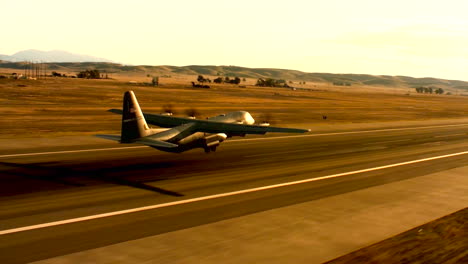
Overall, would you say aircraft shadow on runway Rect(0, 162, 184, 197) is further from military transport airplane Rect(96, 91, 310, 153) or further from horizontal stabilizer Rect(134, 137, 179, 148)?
military transport airplane Rect(96, 91, 310, 153)

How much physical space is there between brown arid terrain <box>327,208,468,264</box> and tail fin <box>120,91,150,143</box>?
1732 centimetres

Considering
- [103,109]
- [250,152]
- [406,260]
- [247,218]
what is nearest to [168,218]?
[247,218]

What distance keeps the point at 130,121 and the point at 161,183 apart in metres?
5.12

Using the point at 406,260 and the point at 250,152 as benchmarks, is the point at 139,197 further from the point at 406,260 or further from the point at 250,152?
the point at 250,152

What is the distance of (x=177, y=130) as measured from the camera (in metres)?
31.9

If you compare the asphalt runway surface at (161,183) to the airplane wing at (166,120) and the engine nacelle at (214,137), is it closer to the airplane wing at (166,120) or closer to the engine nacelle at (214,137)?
the engine nacelle at (214,137)

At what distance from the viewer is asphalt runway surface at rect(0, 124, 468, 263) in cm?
1725

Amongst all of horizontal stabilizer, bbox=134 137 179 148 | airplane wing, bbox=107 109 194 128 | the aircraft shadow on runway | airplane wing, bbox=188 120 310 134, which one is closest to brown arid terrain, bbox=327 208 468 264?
the aircraft shadow on runway

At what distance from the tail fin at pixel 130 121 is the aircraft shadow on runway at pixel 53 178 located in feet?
7.60

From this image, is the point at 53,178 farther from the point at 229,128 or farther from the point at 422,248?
the point at 422,248

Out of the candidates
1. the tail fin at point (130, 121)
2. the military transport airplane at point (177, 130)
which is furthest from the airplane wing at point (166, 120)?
the tail fin at point (130, 121)

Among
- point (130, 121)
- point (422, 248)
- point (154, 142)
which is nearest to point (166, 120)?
point (130, 121)

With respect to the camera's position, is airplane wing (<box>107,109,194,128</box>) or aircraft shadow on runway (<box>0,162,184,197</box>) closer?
aircraft shadow on runway (<box>0,162,184,197</box>)

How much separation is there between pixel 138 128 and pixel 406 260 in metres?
19.0
